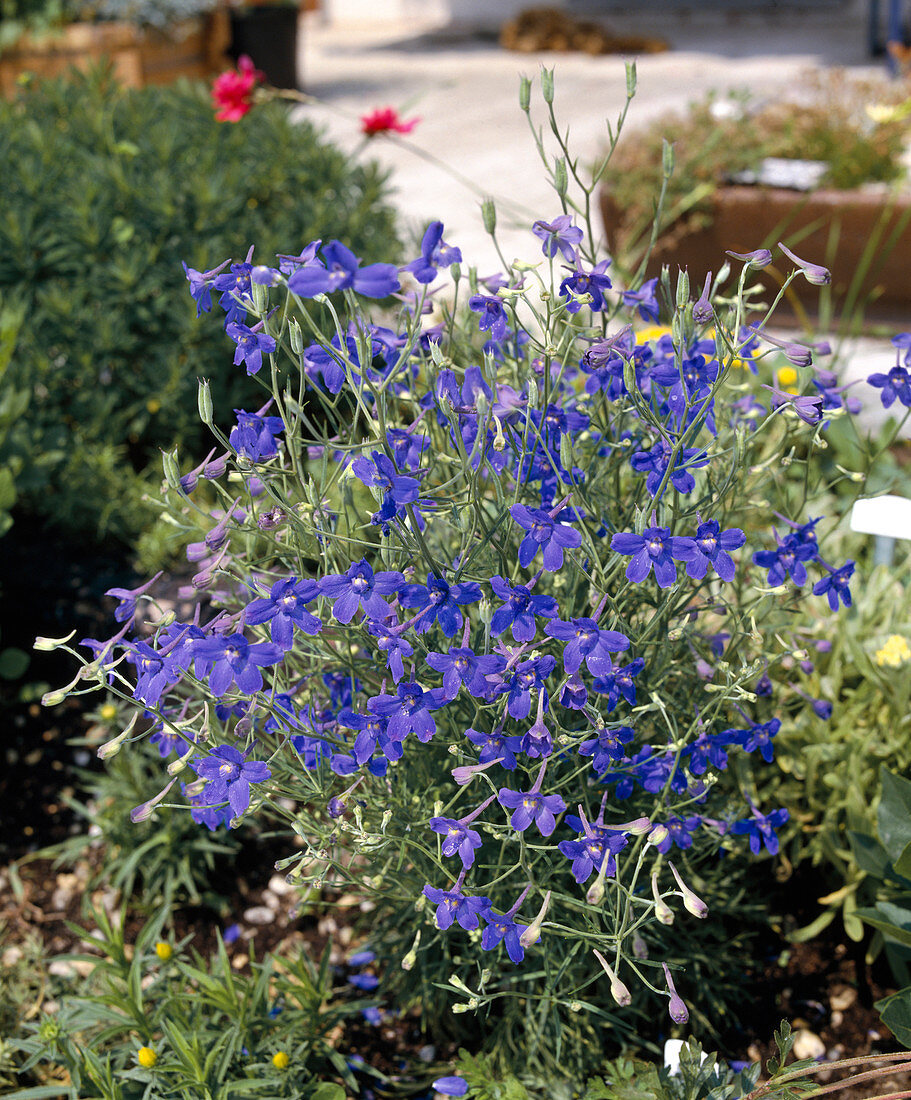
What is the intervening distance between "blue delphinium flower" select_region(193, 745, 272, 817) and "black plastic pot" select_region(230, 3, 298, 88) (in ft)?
28.9

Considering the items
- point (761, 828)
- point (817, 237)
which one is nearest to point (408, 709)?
point (761, 828)

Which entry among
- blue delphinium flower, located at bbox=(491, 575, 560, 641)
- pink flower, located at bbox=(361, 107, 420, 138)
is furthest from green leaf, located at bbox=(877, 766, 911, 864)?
pink flower, located at bbox=(361, 107, 420, 138)

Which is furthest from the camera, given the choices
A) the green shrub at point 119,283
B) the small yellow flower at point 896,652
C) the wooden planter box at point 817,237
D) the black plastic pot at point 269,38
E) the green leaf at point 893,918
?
the black plastic pot at point 269,38

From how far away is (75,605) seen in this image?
2.57 metres

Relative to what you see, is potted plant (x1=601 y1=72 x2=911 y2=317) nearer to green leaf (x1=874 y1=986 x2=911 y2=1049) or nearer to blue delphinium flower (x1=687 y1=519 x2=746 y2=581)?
blue delphinium flower (x1=687 y1=519 x2=746 y2=581)

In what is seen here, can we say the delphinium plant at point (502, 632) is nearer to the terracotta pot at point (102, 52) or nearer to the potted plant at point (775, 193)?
the potted plant at point (775, 193)

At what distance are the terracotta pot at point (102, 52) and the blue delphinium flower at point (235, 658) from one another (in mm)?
7550

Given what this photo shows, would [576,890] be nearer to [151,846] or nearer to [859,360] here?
[151,846]

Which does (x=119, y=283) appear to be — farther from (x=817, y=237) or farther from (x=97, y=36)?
(x=97, y=36)

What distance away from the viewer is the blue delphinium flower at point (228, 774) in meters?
1.17

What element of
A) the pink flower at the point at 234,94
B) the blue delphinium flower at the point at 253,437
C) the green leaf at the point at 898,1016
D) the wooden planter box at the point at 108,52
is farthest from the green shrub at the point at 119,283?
the wooden planter box at the point at 108,52

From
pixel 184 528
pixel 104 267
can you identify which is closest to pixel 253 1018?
pixel 184 528

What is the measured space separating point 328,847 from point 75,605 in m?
1.45

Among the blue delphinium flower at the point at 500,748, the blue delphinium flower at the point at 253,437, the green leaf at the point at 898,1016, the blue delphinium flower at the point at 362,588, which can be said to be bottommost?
the green leaf at the point at 898,1016
